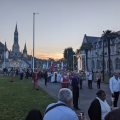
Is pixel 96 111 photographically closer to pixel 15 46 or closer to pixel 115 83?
pixel 115 83

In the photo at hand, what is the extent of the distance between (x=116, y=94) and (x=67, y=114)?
7.67 meters

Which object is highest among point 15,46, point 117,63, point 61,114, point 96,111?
point 15,46

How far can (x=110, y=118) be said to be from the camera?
7.87 ft

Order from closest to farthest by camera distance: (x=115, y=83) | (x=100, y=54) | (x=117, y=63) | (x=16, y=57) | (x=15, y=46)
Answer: (x=115, y=83)
(x=117, y=63)
(x=100, y=54)
(x=16, y=57)
(x=15, y=46)

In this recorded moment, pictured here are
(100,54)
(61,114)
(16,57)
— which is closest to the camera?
(61,114)

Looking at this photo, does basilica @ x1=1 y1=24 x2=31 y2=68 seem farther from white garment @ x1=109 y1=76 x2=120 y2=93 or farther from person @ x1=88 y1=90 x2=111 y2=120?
person @ x1=88 y1=90 x2=111 y2=120

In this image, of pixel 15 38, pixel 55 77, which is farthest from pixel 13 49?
pixel 55 77

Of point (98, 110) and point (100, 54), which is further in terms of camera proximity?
point (100, 54)

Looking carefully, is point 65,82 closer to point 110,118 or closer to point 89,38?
point 110,118

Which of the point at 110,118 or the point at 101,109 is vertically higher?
the point at 110,118

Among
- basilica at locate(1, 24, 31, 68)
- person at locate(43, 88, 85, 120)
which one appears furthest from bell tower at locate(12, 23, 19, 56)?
person at locate(43, 88, 85, 120)

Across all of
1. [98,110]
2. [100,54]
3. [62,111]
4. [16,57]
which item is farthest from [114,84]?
[16,57]

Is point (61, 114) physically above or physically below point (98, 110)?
above

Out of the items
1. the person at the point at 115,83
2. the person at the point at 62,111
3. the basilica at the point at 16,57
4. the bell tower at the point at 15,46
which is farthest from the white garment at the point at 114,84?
the bell tower at the point at 15,46
